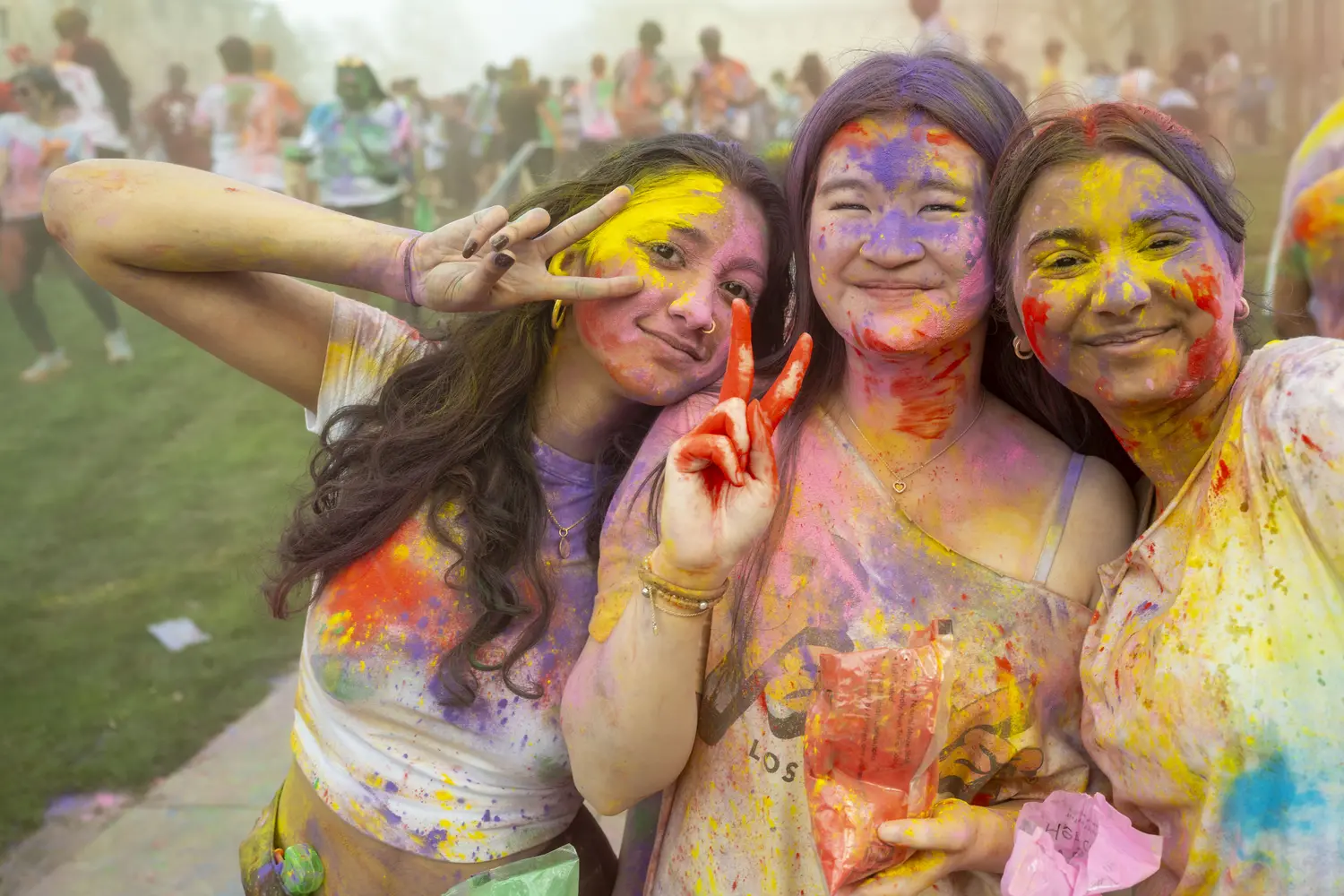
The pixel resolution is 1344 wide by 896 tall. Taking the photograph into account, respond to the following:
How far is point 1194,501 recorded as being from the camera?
1387mm

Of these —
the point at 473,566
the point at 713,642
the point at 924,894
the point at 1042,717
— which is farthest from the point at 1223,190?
the point at 473,566

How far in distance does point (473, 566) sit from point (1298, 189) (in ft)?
8.96

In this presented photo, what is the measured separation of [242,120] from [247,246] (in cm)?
626

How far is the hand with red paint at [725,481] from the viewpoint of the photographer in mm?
1309

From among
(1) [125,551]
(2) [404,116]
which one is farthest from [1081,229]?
(2) [404,116]

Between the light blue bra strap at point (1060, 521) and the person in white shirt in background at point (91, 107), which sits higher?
the light blue bra strap at point (1060, 521)

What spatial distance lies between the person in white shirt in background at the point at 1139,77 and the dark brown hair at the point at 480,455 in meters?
6.77

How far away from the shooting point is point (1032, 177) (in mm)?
1445

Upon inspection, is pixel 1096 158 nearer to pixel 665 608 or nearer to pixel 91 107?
pixel 665 608

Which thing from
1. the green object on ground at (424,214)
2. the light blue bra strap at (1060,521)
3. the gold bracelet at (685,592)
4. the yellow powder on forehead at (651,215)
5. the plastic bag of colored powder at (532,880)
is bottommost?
the green object on ground at (424,214)

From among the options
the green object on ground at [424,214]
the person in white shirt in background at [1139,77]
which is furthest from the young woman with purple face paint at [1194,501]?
the person in white shirt in background at [1139,77]

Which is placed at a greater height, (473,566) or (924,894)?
(473,566)

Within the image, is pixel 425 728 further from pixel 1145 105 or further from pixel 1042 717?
pixel 1145 105

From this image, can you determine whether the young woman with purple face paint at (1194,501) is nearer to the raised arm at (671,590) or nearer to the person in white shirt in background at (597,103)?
the raised arm at (671,590)
